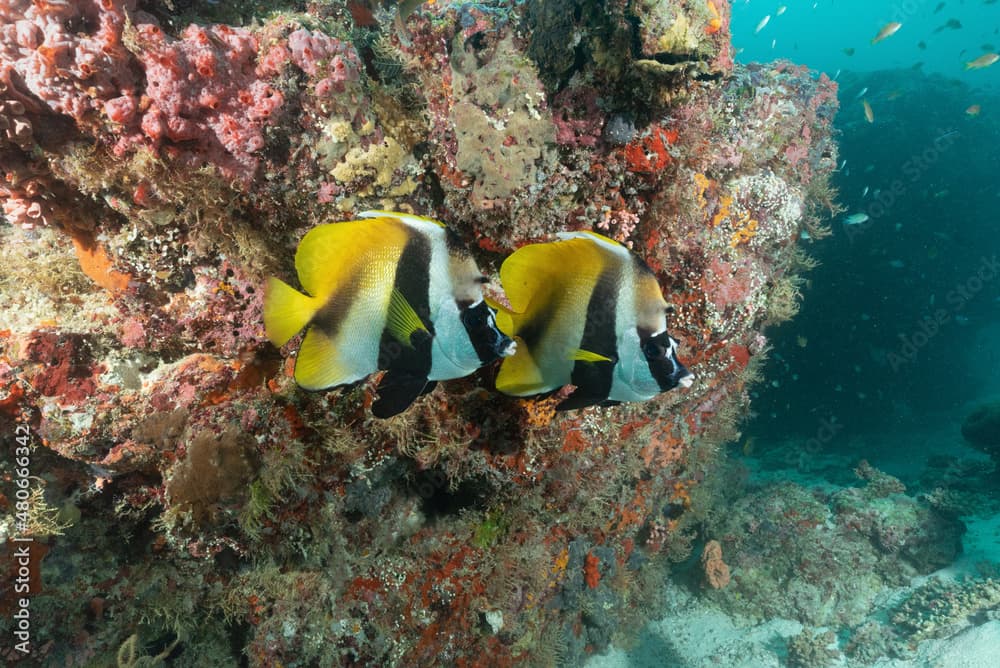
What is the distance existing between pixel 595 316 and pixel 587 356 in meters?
0.16

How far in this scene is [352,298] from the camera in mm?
1562

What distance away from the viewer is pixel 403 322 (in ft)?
5.07

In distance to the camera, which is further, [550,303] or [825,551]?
[825,551]

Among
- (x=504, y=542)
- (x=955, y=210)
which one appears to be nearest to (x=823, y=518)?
(x=504, y=542)

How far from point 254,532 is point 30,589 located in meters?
1.26

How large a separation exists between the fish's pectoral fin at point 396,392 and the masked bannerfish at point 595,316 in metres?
→ 0.40

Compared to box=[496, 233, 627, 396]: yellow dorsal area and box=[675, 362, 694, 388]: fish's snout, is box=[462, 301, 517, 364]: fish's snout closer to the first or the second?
box=[496, 233, 627, 396]: yellow dorsal area

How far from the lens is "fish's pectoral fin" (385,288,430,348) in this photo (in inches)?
60.4

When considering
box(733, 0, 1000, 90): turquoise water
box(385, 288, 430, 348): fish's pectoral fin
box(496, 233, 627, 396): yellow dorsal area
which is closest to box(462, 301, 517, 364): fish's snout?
box(385, 288, 430, 348): fish's pectoral fin

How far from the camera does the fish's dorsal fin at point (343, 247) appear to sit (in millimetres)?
1534

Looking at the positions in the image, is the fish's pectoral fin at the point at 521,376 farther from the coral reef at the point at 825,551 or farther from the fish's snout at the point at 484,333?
the coral reef at the point at 825,551

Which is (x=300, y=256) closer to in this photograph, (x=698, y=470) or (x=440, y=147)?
(x=440, y=147)

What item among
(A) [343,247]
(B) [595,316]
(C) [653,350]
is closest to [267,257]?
(A) [343,247]

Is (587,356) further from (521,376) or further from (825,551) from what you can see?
(825,551)
